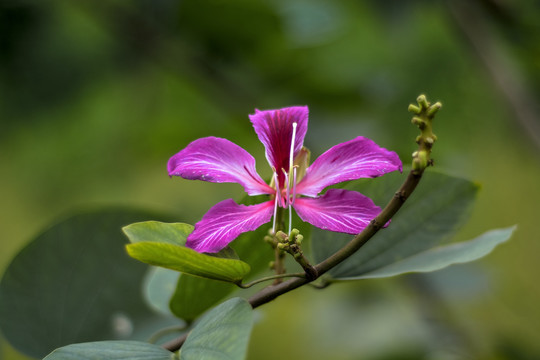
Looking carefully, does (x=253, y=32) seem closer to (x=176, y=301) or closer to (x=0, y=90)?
(x=0, y=90)

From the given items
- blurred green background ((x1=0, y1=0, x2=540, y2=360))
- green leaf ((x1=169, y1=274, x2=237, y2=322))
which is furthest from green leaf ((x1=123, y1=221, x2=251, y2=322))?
blurred green background ((x1=0, y1=0, x2=540, y2=360))

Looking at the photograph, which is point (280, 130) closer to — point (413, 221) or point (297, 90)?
point (413, 221)

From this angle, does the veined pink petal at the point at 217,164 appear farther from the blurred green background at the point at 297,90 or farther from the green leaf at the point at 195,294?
the blurred green background at the point at 297,90

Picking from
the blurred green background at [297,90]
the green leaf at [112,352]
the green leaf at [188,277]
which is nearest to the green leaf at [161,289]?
the green leaf at [188,277]

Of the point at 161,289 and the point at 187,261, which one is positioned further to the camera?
the point at 161,289

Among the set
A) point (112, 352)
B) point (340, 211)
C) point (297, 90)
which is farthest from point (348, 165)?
point (297, 90)

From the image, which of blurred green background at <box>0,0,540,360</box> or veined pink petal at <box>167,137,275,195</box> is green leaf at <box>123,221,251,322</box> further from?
blurred green background at <box>0,0,540,360</box>

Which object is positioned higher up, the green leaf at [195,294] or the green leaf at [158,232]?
the green leaf at [158,232]
